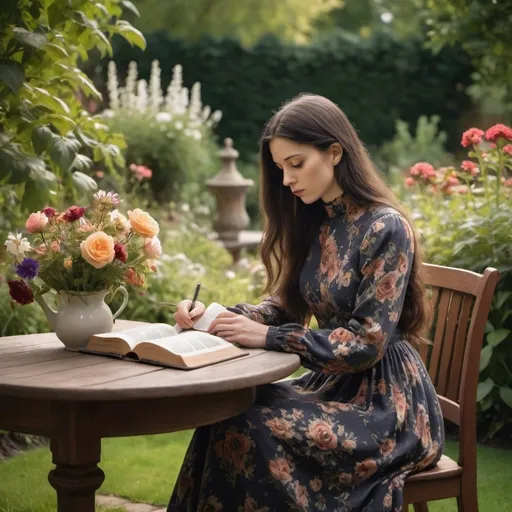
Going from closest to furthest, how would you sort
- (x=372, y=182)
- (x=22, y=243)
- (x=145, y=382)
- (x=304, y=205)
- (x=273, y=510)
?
1. (x=145, y=382)
2. (x=273, y=510)
3. (x=22, y=243)
4. (x=372, y=182)
5. (x=304, y=205)

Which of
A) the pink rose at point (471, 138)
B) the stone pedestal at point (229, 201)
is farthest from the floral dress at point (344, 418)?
the stone pedestal at point (229, 201)

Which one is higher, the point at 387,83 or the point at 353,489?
the point at 387,83

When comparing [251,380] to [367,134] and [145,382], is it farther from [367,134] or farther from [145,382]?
[367,134]

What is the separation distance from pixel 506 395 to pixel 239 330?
2.36 m

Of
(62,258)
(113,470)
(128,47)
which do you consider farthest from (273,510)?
(128,47)

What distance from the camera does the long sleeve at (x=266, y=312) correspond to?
3436 millimetres

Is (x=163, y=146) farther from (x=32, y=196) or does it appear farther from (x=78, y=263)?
(x=78, y=263)

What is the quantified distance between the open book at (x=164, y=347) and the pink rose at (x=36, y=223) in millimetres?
365

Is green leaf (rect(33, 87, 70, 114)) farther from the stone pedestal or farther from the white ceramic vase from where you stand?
the stone pedestal

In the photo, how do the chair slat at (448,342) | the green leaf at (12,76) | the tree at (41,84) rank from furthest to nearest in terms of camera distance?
the tree at (41,84) < the green leaf at (12,76) < the chair slat at (448,342)

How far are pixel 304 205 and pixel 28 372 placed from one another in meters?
1.19

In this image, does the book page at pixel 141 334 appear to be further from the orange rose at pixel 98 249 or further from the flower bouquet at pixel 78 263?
the orange rose at pixel 98 249

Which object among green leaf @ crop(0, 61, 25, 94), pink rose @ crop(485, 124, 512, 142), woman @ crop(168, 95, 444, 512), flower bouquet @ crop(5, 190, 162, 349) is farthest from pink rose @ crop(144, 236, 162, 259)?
pink rose @ crop(485, 124, 512, 142)

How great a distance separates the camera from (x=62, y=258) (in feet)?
9.60
